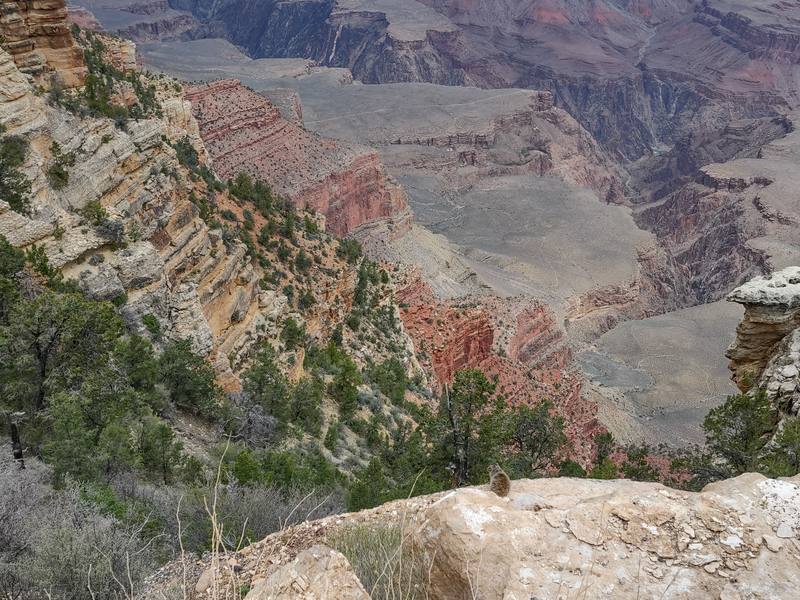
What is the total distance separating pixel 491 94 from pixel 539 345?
308ft

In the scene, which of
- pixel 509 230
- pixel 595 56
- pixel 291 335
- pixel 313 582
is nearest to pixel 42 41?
pixel 291 335

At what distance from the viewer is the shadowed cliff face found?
165750 mm

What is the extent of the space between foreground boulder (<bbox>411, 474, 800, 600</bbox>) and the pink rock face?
2334 inches

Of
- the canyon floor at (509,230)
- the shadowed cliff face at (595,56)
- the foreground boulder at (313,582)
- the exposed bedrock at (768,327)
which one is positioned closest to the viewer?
the foreground boulder at (313,582)

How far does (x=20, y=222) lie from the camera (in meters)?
15.4

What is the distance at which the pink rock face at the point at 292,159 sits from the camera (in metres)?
65.6

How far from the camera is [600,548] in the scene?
253 inches

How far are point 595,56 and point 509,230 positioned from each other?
389ft

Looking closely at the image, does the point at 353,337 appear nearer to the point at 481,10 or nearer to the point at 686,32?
the point at 481,10

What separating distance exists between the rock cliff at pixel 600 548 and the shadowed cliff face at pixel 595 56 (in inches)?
6678

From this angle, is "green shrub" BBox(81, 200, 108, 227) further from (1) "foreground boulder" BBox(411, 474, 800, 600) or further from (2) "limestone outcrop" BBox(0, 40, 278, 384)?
(1) "foreground boulder" BBox(411, 474, 800, 600)

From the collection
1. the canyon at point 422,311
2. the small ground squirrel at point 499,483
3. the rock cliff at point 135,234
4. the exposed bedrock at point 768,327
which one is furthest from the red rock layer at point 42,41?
the exposed bedrock at point 768,327

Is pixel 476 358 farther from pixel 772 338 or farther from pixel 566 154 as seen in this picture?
pixel 566 154

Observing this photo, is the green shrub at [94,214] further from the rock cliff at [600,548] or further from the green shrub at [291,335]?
the rock cliff at [600,548]
